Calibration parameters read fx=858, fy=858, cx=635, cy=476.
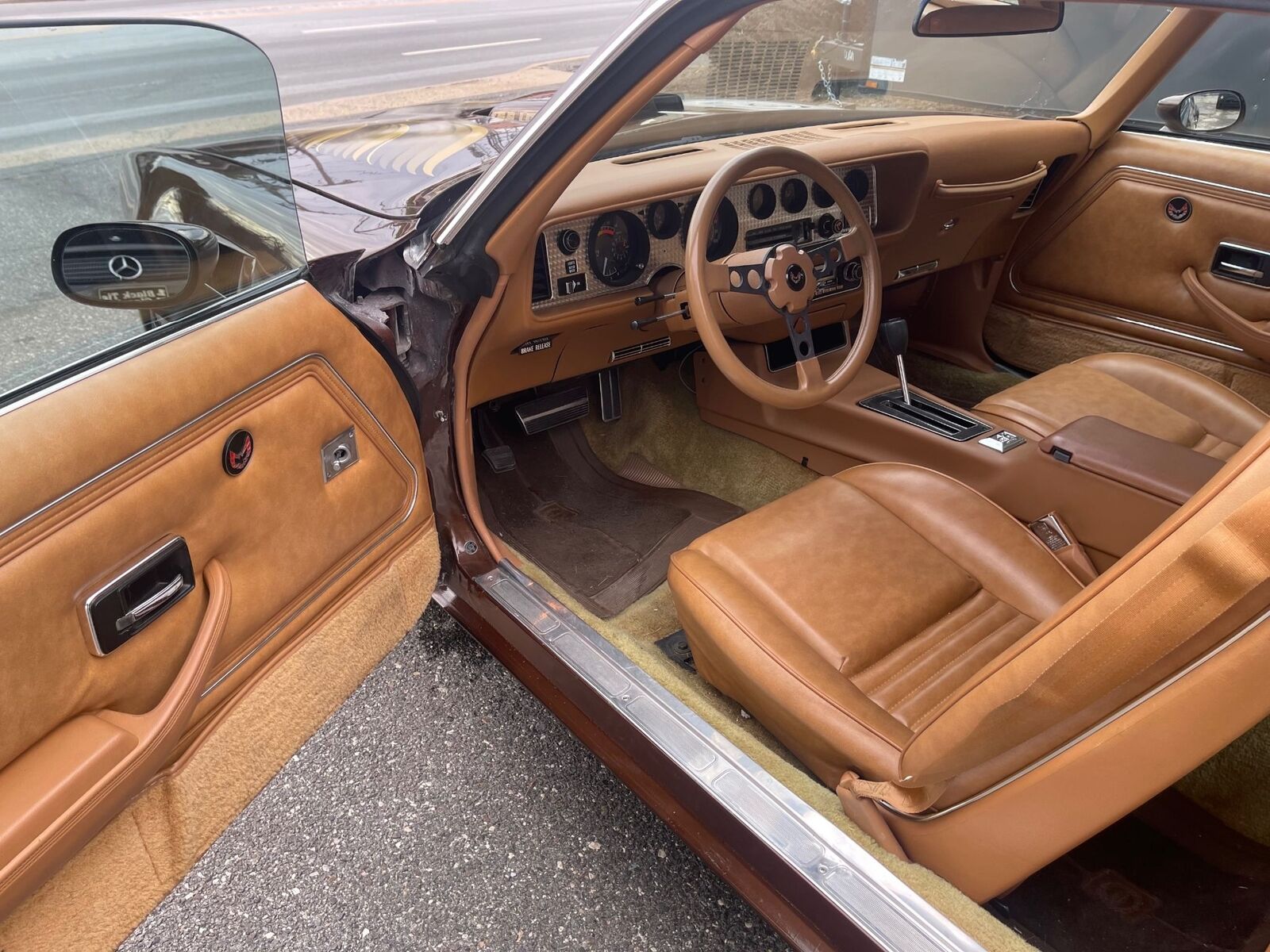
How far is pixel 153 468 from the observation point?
3.51 ft

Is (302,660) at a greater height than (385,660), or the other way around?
(302,660)

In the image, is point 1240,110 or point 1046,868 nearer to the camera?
point 1046,868

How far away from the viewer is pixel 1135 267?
109 inches

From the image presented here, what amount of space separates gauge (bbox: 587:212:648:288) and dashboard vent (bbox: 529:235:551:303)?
126 mm

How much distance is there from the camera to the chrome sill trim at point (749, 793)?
1.11 m

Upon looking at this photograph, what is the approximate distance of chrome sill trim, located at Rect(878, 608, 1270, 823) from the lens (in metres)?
0.75

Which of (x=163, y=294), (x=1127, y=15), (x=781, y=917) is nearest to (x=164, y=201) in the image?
(x=163, y=294)

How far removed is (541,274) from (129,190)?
3.00ft

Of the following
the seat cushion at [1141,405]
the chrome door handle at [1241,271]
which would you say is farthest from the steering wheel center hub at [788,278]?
the chrome door handle at [1241,271]

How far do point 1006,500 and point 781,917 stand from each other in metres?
1.20

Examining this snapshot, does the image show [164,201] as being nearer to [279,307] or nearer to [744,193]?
[279,307]

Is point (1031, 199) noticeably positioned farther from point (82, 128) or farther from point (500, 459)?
point (82, 128)

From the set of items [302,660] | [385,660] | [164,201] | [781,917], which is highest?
[164,201]

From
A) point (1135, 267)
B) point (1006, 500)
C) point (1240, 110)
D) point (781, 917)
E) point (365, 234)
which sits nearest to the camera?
point (781, 917)
